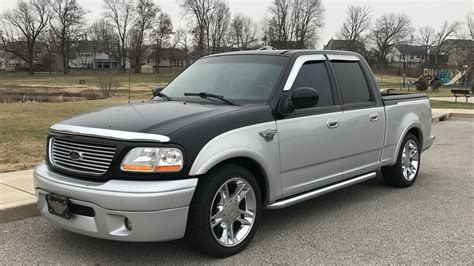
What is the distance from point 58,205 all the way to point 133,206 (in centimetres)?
77

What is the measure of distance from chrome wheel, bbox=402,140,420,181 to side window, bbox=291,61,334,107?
6.29 feet

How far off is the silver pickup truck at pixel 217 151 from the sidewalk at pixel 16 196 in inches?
44.7

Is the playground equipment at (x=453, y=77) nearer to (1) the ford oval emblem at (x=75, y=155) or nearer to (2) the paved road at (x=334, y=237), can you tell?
(2) the paved road at (x=334, y=237)

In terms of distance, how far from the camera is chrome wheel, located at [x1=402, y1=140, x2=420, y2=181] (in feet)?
20.9

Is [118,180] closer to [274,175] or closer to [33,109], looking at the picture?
[274,175]

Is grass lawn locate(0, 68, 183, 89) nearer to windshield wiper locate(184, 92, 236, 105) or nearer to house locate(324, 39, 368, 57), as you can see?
house locate(324, 39, 368, 57)

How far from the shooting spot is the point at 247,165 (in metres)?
4.15

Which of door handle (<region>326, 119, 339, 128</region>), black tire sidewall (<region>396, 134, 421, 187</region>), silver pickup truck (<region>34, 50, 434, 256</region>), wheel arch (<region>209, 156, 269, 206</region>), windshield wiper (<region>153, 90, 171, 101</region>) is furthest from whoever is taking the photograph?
black tire sidewall (<region>396, 134, 421, 187</region>)

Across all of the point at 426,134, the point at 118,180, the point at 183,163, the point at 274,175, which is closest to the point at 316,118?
the point at 274,175

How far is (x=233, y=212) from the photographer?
3.99 metres

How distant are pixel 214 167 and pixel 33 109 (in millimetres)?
13340

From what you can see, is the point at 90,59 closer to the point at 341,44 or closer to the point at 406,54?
the point at 341,44

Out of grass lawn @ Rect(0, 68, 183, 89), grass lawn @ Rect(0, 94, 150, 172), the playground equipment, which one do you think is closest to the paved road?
grass lawn @ Rect(0, 94, 150, 172)

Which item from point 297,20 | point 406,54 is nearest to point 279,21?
point 297,20
